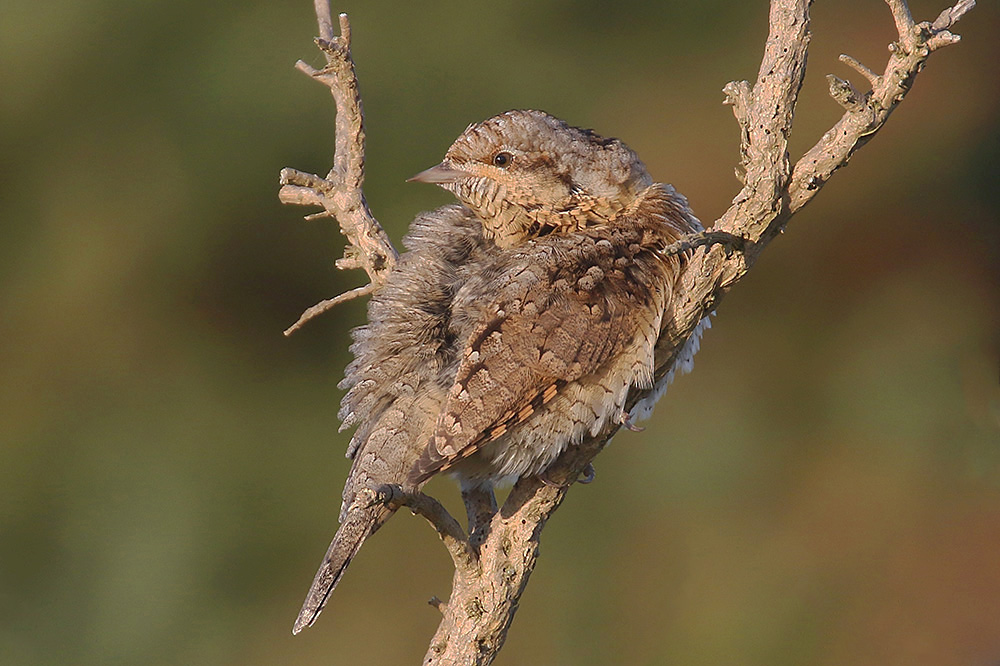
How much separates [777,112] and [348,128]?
4.15 feet

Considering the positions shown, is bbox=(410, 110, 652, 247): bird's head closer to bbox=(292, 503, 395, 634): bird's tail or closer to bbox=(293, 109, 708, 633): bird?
bbox=(293, 109, 708, 633): bird

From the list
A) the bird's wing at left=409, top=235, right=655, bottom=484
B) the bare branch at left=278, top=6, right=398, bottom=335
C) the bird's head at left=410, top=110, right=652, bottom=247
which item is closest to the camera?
the bird's wing at left=409, top=235, right=655, bottom=484

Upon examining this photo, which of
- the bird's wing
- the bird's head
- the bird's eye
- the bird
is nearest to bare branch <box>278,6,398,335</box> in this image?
the bird

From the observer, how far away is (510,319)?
2.21 m

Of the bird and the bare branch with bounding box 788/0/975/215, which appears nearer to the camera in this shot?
the bare branch with bounding box 788/0/975/215

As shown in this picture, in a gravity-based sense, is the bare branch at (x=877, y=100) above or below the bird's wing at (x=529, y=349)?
above

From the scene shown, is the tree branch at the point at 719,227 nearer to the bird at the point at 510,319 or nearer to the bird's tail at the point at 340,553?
the bird at the point at 510,319

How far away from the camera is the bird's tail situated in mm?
2170

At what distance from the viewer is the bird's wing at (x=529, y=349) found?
2145 millimetres

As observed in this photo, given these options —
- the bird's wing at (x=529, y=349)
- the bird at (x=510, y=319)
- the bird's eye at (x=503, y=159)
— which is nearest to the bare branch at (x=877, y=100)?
the bird at (x=510, y=319)

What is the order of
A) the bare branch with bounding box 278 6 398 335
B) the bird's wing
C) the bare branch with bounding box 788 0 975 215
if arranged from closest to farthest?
the bare branch with bounding box 788 0 975 215 → the bird's wing → the bare branch with bounding box 278 6 398 335

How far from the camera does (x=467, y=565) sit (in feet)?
7.14

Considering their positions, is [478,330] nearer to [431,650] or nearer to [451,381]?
[451,381]

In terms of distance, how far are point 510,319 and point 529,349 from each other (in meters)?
0.09
